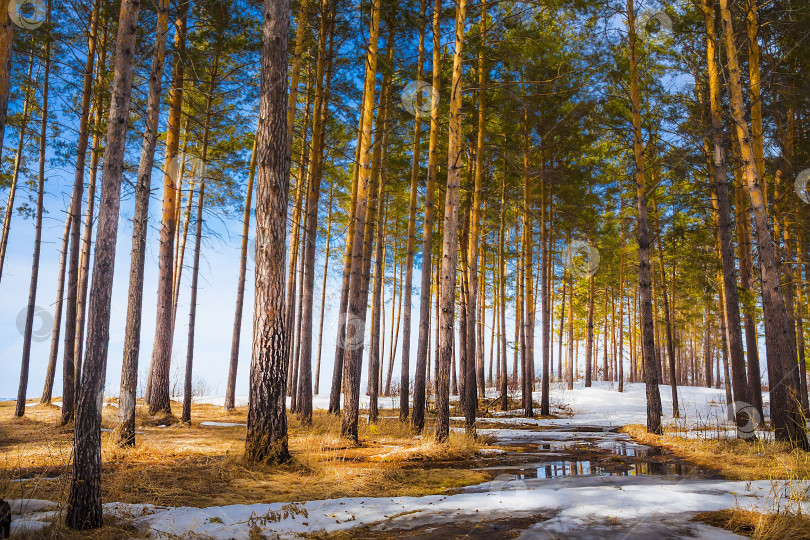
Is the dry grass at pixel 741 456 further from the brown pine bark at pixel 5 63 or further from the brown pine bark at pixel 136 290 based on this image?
the brown pine bark at pixel 136 290

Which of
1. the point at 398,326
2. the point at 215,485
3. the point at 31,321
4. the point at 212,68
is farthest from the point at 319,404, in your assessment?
the point at 215,485

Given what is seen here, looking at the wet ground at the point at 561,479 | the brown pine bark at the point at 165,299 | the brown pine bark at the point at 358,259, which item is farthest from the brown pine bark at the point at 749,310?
the brown pine bark at the point at 165,299

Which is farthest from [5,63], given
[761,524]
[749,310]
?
[749,310]

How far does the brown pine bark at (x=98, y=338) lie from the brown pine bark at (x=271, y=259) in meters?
2.30

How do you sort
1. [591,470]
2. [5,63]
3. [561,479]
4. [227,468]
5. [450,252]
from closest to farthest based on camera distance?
[5,63], [561,479], [227,468], [591,470], [450,252]

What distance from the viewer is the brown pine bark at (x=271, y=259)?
6.76 metres

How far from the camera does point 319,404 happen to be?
21.3m

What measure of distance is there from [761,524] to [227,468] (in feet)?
19.7

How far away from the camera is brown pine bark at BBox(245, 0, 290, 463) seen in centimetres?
676

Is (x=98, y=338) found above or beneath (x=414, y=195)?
beneath

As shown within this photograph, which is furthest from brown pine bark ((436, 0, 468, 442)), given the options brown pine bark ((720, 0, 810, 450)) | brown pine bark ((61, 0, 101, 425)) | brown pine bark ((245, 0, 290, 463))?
brown pine bark ((61, 0, 101, 425))

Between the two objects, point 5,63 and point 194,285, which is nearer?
point 5,63

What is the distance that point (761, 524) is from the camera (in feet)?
12.4

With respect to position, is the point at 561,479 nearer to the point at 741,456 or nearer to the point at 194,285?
the point at 741,456
